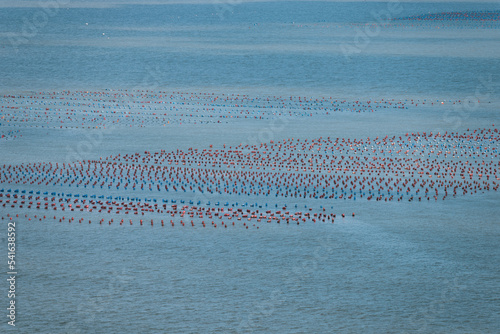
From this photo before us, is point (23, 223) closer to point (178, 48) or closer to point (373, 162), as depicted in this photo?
point (373, 162)

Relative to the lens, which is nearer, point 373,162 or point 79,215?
point 79,215

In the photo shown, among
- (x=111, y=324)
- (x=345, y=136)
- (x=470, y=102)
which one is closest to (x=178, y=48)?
(x=470, y=102)

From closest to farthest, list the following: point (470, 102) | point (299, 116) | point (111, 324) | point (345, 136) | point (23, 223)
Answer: point (111, 324), point (23, 223), point (345, 136), point (299, 116), point (470, 102)

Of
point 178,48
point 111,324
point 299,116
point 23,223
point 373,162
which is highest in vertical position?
point 178,48

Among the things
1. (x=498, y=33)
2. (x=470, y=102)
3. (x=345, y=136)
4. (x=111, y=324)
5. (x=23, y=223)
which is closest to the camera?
(x=111, y=324)

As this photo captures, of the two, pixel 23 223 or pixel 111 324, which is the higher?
pixel 23 223

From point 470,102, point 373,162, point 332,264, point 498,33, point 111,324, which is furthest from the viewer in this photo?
point 498,33

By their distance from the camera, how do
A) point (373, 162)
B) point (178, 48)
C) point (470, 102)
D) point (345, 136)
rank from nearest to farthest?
point (373, 162), point (345, 136), point (470, 102), point (178, 48)

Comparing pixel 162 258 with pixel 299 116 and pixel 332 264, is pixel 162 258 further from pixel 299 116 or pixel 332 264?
pixel 299 116

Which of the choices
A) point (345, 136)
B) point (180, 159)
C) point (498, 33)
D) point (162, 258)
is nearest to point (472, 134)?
point (345, 136)
